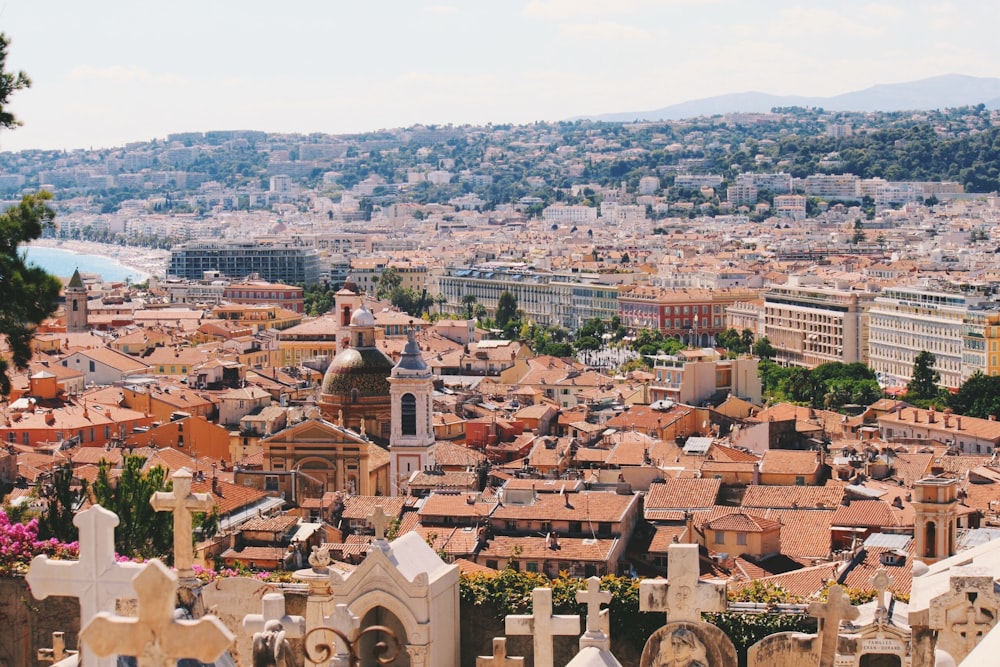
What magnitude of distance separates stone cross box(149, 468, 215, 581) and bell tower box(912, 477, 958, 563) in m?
6.49

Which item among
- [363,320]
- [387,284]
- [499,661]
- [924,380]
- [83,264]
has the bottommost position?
[83,264]

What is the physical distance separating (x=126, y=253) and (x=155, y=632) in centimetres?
17385

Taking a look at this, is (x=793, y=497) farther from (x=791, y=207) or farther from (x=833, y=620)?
(x=791, y=207)

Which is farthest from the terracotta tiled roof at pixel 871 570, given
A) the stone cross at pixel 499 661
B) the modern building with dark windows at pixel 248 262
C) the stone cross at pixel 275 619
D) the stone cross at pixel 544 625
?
the modern building with dark windows at pixel 248 262

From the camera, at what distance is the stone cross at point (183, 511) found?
5.54m

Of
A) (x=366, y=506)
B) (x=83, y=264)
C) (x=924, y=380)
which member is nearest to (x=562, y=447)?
(x=366, y=506)

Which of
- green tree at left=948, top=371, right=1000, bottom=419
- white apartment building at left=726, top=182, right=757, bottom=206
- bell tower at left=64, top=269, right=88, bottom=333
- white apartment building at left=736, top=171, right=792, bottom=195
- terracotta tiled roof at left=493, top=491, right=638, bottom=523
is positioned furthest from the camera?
white apartment building at left=736, top=171, right=792, bottom=195

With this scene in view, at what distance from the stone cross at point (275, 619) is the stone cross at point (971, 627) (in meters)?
2.14

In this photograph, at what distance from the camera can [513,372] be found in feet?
168

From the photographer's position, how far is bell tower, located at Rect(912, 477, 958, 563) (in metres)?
11.5

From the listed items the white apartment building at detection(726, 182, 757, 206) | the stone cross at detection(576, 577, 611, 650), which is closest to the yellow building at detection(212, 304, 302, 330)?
the stone cross at detection(576, 577, 611, 650)

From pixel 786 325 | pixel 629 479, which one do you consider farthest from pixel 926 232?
pixel 629 479

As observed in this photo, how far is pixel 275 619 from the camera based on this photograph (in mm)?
6102

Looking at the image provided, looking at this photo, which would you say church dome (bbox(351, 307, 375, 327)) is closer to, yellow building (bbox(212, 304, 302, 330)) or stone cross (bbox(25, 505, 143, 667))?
stone cross (bbox(25, 505, 143, 667))
